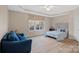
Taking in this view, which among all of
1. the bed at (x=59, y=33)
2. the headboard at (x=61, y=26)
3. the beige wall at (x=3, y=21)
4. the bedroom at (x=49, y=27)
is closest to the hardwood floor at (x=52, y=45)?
the bedroom at (x=49, y=27)

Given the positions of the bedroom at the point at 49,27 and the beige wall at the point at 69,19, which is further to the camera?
the beige wall at the point at 69,19

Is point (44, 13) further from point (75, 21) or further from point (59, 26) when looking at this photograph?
point (75, 21)

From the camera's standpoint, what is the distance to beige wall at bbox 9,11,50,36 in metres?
2.57

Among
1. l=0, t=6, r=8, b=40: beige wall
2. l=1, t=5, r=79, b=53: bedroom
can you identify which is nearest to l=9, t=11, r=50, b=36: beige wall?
l=1, t=5, r=79, b=53: bedroom

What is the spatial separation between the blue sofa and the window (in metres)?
0.38

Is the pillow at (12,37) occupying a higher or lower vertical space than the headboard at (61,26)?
lower

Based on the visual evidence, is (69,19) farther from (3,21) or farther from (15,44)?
(3,21)

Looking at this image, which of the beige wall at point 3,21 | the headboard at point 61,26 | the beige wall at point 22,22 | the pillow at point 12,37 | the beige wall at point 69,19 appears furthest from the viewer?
the headboard at point 61,26

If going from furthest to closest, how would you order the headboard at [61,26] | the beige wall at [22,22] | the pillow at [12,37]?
1. the headboard at [61,26]
2. the pillow at [12,37]
3. the beige wall at [22,22]

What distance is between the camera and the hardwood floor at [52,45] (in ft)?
9.06

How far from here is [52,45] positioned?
114 inches

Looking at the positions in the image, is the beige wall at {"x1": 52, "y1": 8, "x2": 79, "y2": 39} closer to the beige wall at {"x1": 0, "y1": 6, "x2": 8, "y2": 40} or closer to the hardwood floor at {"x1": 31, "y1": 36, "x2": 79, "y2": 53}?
the hardwood floor at {"x1": 31, "y1": 36, "x2": 79, "y2": 53}

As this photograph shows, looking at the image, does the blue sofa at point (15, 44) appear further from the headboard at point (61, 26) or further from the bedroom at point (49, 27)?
the headboard at point (61, 26)
